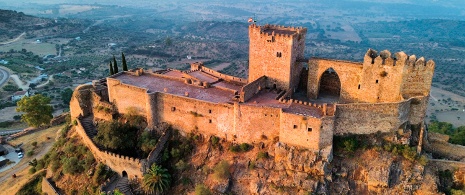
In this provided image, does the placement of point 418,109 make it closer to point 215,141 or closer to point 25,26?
point 215,141

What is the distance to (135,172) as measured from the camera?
39.9 metres

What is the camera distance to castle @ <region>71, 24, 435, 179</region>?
35.4m

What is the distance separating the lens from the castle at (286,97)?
116 feet

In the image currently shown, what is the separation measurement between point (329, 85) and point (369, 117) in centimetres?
938

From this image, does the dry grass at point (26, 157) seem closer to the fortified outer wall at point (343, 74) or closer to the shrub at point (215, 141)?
the shrub at point (215, 141)

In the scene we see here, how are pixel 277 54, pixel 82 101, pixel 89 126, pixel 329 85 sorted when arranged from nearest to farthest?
pixel 277 54 < pixel 329 85 < pixel 89 126 < pixel 82 101

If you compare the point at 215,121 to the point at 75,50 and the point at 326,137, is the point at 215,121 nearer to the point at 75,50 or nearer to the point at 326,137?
the point at 326,137

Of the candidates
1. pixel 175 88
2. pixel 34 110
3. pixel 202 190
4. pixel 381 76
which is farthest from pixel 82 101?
pixel 381 76

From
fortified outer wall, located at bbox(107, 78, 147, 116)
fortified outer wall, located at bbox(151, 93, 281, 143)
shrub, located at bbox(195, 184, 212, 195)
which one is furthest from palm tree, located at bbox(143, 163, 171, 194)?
fortified outer wall, located at bbox(107, 78, 147, 116)

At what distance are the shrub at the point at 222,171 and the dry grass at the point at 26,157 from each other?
24.7 m

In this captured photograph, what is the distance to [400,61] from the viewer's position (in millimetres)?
36406

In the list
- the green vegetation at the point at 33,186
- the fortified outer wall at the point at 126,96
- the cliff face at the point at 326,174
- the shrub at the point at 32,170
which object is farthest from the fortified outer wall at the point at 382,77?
the shrub at the point at 32,170

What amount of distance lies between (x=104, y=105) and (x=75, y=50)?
126607 mm

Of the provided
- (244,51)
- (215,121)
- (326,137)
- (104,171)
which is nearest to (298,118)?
(326,137)
